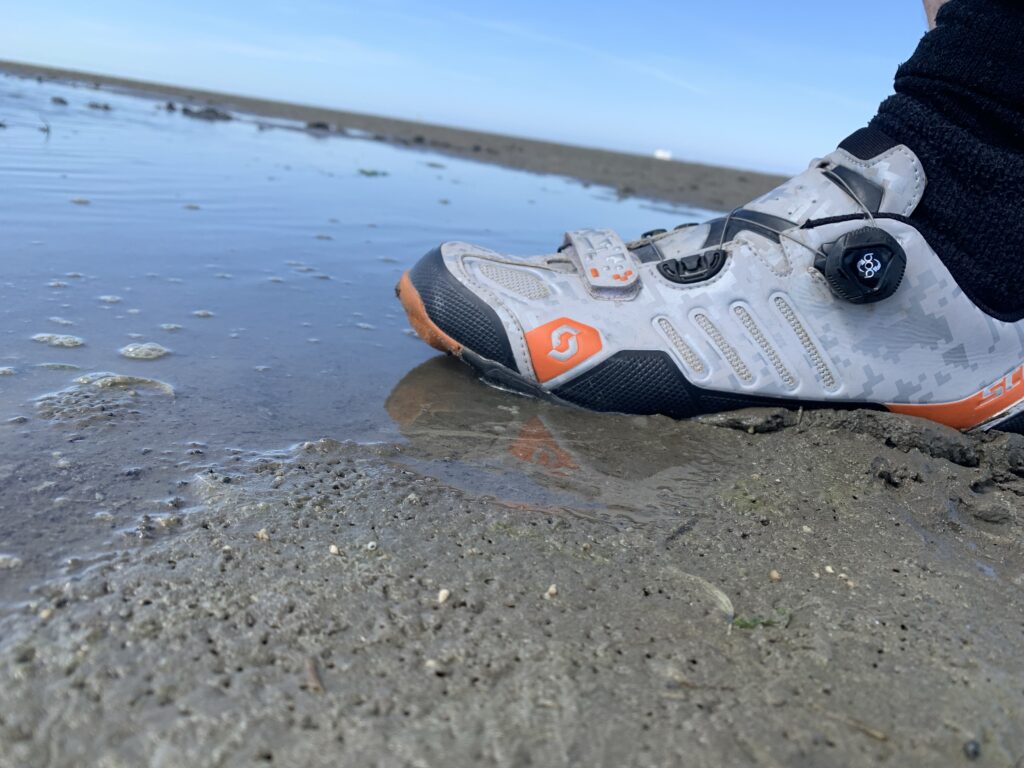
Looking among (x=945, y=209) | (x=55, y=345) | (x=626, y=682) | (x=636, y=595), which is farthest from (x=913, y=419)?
(x=55, y=345)

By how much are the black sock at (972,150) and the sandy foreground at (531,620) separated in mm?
532

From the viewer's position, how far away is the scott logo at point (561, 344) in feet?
6.66

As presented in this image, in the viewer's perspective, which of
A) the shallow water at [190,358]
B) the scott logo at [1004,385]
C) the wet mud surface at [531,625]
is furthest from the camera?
the scott logo at [1004,385]

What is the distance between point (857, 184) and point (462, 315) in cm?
102

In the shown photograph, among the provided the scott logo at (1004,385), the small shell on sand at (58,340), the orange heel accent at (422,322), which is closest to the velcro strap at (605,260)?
the orange heel accent at (422,322)

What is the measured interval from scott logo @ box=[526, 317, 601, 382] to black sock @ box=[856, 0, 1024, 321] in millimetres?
842

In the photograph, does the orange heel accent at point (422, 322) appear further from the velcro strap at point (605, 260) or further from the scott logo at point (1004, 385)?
the scott logo at point (1004, 385)

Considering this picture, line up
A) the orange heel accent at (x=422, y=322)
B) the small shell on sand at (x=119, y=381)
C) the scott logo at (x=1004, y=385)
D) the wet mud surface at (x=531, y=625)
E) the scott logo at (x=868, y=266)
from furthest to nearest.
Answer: the orange heel accent at (x=422, y=322) < the scott logo at (x=1004, y=385) < the scott logo at (x=868, y=266) < the small shell on sand at (x=119, y=381) < the wet mud surface at (x=531, y=625)

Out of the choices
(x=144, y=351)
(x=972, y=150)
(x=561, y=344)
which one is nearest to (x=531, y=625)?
(x=561, y=344)

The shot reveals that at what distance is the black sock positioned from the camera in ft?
6.25

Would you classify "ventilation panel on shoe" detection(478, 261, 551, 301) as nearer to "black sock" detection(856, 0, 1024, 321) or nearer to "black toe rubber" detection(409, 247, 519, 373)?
"black toe rubber" detection(409, 247, 519, 373)

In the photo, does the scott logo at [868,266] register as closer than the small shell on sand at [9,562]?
No

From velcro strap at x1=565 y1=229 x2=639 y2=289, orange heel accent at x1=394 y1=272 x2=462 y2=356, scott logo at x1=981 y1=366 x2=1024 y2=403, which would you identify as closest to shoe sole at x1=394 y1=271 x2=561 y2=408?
orange heel accent at x1=394 y1=272 x2=462 y2=356

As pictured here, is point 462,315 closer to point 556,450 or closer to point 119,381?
point 556,450
